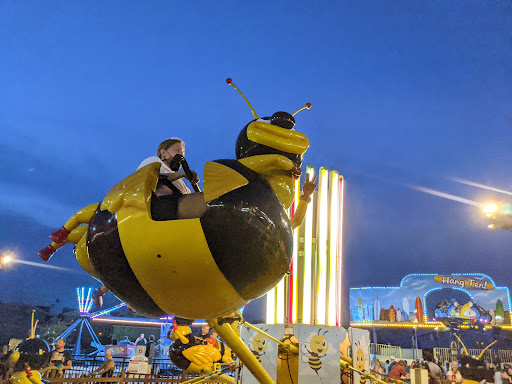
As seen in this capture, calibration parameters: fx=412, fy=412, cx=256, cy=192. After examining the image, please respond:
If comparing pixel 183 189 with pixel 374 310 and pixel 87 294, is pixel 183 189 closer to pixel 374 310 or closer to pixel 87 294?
pixel 87 294

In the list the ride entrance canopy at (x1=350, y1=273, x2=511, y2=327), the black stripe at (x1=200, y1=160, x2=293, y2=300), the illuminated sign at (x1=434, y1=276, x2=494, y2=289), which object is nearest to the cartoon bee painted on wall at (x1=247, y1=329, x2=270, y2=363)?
the black stripe at (x1=200, y1=160, x2=293, y2=300)

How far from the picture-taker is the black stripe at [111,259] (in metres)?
1.75

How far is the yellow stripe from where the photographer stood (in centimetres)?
167

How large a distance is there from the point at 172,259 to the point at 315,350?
3.77 meters

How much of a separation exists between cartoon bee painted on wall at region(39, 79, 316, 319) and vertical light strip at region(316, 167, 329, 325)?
4022 millimetres

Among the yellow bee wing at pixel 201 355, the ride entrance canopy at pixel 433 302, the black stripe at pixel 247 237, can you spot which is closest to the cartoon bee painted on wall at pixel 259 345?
the yellow bee wing at pixel 201 355

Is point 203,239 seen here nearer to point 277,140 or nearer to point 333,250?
point 277,140

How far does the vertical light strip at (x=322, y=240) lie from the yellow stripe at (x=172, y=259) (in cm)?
418

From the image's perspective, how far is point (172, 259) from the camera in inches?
66.1

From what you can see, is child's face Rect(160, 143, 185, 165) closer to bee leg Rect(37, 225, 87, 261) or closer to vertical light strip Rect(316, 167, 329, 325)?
bee leg Rect(37, 225, 87, 261)

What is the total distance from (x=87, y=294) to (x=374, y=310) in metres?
21.0

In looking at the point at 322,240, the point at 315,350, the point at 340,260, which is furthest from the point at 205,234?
the point at 340,260

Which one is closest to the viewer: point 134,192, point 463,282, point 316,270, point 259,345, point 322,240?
point 134,192

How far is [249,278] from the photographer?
A: 1733mm
